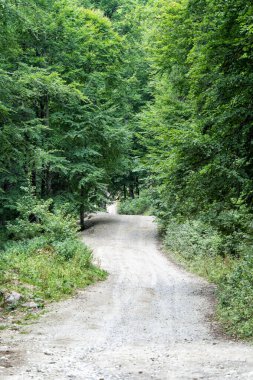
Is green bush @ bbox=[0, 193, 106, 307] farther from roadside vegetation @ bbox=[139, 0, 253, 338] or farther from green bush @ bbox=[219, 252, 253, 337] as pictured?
green bush @ bbox=[219, 252, 253, 337]

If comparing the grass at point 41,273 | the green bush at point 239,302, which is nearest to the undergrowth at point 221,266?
the green bush at point 239,302

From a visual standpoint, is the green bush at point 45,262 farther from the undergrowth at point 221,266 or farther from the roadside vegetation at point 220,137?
the undergrowth at point 221,266

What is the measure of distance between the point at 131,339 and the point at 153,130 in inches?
515

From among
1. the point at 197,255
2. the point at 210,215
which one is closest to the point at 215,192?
the point at 210,215

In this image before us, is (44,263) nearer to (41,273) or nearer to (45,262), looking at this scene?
(45,262)

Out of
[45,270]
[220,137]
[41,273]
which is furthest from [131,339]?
[45,270]

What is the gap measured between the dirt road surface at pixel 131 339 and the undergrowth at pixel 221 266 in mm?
460

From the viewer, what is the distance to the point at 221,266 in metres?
16.5

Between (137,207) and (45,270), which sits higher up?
(137,207)

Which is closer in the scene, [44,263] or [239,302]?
[239,302]

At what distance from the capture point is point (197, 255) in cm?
1922

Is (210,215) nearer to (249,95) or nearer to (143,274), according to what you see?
(249,95)

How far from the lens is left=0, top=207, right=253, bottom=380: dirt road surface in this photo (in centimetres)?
638

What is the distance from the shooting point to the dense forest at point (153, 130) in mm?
10008
